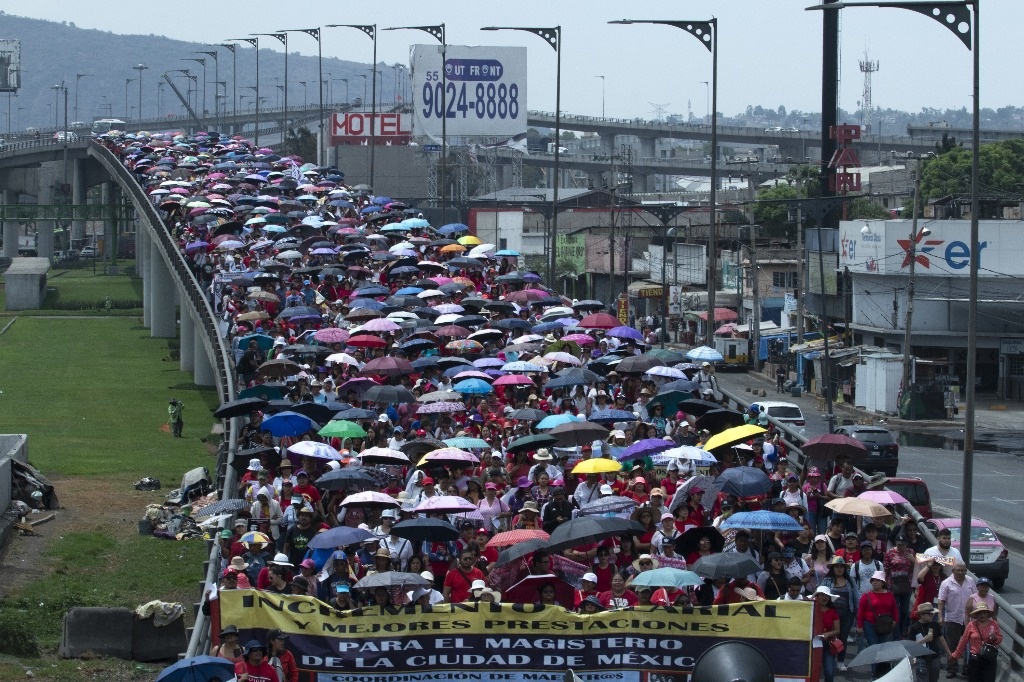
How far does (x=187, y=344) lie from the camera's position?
213 feet

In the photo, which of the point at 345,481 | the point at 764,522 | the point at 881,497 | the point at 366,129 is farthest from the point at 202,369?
the point at 366,129

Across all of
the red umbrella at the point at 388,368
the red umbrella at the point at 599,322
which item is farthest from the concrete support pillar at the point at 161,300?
the red umbrella at the point at 388,368

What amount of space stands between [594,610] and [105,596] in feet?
53.2

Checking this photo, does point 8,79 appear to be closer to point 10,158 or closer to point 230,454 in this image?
point 10,158

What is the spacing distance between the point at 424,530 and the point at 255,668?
3274 millimetres

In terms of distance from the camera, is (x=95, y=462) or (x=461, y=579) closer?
(x=461, y=579)

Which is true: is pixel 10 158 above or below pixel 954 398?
above

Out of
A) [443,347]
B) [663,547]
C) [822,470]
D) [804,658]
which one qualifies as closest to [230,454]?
[443,347]

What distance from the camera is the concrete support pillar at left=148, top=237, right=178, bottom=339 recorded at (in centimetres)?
7762

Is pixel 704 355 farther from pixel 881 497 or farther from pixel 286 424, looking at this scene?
pixel 881 497

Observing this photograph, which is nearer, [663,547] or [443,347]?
[663,547]

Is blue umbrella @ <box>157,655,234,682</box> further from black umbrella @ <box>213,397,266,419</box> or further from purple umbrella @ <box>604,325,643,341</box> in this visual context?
purple umbrella @ <box>604,325,643,341</box>

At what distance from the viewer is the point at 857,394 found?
57.3m

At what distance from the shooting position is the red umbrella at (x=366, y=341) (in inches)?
1117
